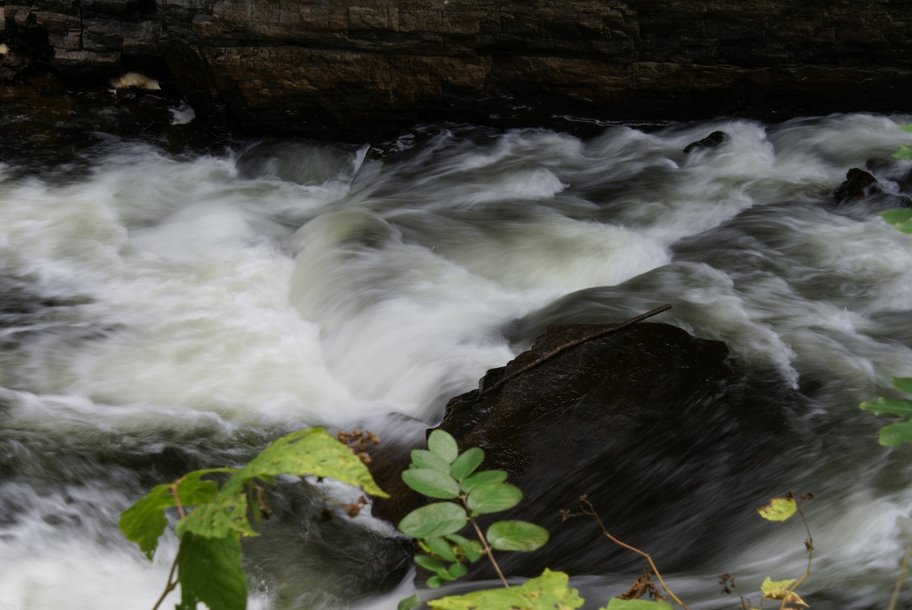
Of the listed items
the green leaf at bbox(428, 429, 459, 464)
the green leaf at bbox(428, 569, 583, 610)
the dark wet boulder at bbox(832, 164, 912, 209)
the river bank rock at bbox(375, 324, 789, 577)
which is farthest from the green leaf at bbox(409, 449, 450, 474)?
A: the dark wet boulder at bbox(832, 164, 912, 209)

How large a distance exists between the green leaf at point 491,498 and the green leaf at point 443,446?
0.09 metres

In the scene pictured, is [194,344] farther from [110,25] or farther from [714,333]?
[110,25]

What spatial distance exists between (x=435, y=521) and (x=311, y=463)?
1.17 ft

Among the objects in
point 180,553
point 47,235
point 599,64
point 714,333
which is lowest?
point 47,235

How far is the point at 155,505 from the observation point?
1.42 meters

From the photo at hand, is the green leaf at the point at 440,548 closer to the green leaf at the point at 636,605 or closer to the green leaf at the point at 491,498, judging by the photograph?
the green leaf at the point at 491,498

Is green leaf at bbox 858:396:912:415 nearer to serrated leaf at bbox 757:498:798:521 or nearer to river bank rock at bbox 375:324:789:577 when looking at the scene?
serrated leaf at bbox 757:498:798:521

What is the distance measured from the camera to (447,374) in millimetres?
4227

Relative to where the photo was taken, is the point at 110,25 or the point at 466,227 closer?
the point at 466,227

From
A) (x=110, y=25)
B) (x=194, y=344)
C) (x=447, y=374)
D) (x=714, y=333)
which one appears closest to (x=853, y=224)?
(x=714, y=333)

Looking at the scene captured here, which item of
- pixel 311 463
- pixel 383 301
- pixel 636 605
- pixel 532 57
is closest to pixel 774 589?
pixel 636 605

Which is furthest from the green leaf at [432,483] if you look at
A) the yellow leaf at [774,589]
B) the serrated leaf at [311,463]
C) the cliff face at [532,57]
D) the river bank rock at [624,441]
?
the cliff face at [532,57]

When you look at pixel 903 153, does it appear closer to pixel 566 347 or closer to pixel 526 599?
pixel 526 599

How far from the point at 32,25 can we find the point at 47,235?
2.82m
